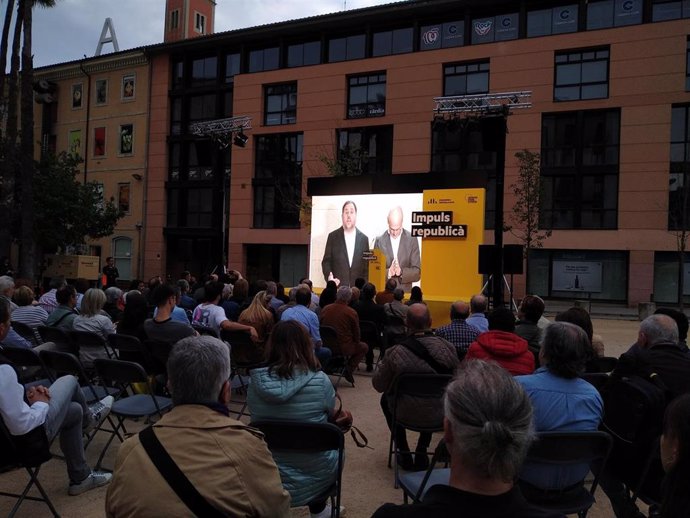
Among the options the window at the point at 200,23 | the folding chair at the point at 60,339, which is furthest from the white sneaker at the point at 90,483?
the window at the point at 200,23

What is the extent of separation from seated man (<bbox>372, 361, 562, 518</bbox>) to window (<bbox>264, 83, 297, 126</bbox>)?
28.8 m

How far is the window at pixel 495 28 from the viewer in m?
24.9

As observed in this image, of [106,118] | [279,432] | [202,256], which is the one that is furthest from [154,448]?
[106,118]

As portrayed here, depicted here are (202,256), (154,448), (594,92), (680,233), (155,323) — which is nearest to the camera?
(154,448)

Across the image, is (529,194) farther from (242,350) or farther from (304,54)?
(242,350)

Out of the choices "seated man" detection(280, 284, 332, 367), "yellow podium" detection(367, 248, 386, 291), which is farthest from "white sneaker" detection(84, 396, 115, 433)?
"yellow podium" detection(367, 248, 386, 291)

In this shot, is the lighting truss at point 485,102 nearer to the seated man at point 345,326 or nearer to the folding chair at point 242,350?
the seated man at point 345,326

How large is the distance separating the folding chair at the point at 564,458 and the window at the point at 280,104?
1095 inches

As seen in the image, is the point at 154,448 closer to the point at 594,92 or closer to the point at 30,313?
the point at 30,313

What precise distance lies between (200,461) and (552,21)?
89.5ft

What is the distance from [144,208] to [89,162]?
564 cm

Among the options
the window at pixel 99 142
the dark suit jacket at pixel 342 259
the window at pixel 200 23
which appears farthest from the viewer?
the window at pixel 200 23

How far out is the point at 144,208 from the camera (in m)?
32.7

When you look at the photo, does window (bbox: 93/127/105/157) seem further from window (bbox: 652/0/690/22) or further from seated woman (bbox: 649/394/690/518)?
seated woman (bbox: 649/394/690/518)
